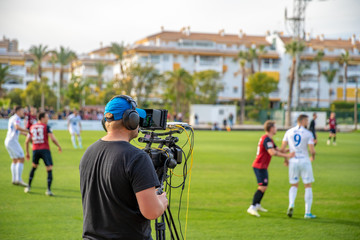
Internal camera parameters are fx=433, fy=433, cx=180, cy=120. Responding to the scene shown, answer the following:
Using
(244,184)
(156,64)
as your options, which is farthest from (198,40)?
(244,184)

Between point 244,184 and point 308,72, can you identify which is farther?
point 308,72

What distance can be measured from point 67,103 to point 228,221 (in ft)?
275

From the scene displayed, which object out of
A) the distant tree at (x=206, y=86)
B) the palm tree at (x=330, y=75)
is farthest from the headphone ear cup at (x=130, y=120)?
the palm tree at (x=330, y=75)

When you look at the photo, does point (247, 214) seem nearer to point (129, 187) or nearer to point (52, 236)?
point (52, 236)

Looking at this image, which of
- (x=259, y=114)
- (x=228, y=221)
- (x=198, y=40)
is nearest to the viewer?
(x=228, y=221)

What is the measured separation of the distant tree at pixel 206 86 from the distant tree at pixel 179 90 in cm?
412

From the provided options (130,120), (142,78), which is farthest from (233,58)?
(130,120)

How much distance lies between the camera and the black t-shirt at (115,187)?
119 inches

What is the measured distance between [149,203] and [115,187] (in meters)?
0.28

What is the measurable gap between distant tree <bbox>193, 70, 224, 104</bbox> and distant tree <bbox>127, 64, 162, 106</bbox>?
7.61 meters

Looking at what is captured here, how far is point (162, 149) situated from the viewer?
3.81 meters

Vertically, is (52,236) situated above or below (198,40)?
below

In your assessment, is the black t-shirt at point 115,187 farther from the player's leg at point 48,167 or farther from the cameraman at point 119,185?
the player's leg at point 48,167

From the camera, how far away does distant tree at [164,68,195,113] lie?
6844 centimetres
